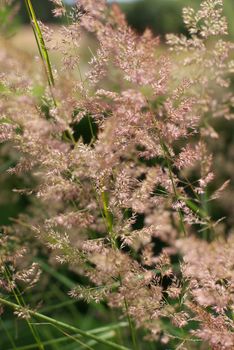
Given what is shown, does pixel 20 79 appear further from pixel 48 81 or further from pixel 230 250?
pixel 230 250

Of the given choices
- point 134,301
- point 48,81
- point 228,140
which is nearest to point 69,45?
point 48,81

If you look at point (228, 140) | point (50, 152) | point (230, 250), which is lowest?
point (228, 140)

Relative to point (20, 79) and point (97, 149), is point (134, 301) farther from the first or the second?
point (20, 79)

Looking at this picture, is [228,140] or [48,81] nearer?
[48,81]

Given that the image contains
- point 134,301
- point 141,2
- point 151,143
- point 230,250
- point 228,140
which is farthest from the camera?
point 141,2

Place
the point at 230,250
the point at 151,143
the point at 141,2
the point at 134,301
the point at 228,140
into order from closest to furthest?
the point at 230,250 → the point at 134,301 → the point at 151,143 → the point at 228,140 → the point at 141,2

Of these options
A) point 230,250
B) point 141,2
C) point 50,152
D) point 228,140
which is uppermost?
point 50,152

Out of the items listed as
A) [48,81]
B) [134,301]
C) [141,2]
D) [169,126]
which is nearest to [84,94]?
[48,81]

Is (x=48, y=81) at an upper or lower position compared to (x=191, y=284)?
upper

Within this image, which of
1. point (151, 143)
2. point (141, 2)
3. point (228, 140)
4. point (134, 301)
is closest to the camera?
point (134, 301)
